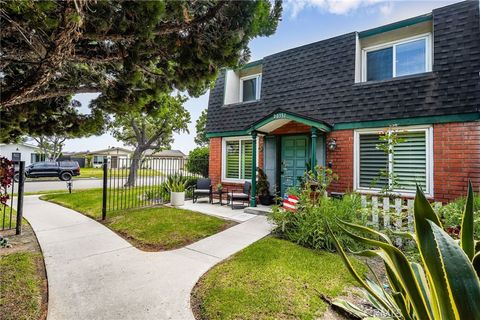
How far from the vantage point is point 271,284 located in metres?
3.17

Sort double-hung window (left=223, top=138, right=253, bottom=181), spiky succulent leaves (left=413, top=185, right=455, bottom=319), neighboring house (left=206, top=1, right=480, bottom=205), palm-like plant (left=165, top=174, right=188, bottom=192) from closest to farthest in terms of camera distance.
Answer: spiky succulent leaves (left=413, top=185, right=455, bottom=319) → neighboring house (left=206, top=1, right=480, bottom=205) → palm-like plant (left=165, top=174, right=188, bottom=192) → double-hung window (left=223, top=138, right=253, bottom=181)

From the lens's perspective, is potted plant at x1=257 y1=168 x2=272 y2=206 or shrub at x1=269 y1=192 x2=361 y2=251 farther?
potted plant at x1=257 y1=168 x2=272 y2=206

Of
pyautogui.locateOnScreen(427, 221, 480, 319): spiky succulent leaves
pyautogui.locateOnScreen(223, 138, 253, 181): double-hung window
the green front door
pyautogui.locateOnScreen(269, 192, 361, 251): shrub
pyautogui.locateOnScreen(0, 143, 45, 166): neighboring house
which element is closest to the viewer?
pyautogui.locateOnScreen(427, 221, 480, 319): spiky succulent leaves

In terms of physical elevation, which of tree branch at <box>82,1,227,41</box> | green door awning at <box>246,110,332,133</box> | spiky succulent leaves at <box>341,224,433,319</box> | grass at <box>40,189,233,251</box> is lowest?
grass at <box>40,189,233,251</box>

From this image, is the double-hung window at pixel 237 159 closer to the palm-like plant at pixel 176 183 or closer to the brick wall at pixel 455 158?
the palm-like plant at pixel 176 183

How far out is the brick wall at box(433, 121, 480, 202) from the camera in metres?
5.46

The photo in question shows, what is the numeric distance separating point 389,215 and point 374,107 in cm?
332

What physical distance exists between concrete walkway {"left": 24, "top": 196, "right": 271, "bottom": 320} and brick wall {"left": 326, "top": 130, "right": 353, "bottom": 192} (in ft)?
8.95

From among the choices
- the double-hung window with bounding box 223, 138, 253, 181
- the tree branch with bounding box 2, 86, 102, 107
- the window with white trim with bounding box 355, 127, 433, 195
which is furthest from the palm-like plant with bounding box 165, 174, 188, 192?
the window with white trim with bounding box 355, 127, 433, 195

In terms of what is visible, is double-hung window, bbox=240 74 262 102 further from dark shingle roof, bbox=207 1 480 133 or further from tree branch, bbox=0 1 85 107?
tree branch, bbox=0 1 85 107

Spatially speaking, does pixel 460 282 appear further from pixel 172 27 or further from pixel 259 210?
pixel 259 210

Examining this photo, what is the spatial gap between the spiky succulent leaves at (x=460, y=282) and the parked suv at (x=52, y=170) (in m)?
25.4

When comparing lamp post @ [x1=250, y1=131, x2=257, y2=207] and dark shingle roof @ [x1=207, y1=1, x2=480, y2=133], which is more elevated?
dark shingle roof @ [x1=207, y1=1, x2=480, y2=133]

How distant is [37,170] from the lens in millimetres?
20203
